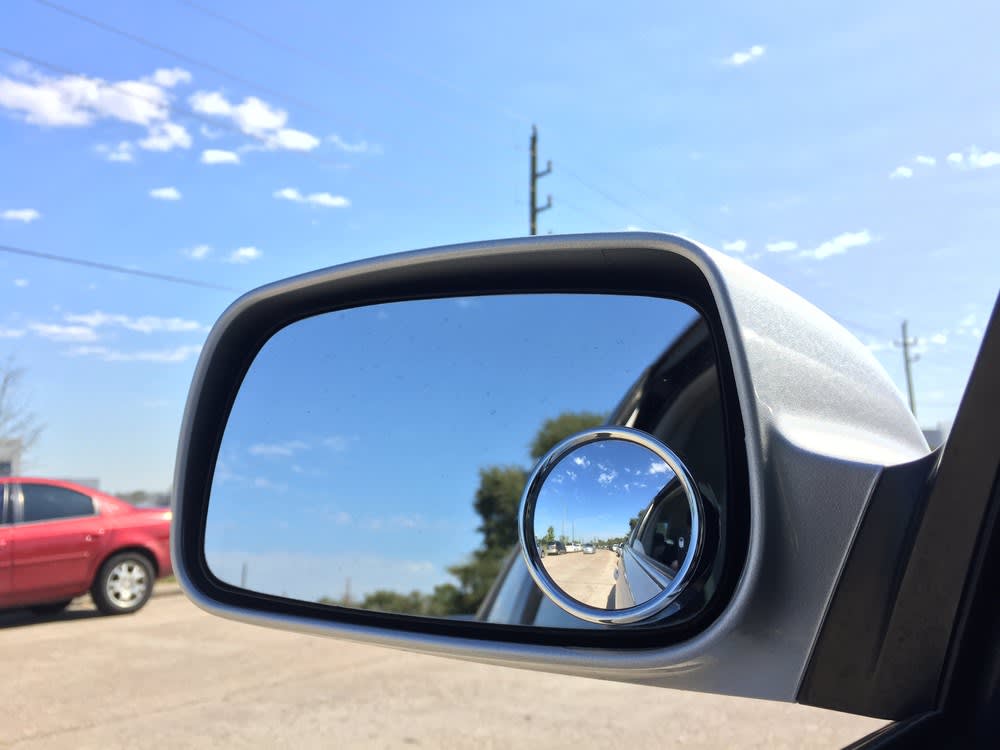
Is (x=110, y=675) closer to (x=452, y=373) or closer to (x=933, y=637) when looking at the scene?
(x=452, y=373)

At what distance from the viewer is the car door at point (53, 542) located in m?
9.77

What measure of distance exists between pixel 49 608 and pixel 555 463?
1096 centimetres

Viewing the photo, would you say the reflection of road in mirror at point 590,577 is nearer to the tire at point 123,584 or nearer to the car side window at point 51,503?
the car side window at point 51,503

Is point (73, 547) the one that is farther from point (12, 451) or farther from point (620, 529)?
point (12, 451)

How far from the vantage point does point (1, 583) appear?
9.56m

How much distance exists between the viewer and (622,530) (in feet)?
3.41

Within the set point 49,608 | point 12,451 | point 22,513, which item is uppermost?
point 12,451

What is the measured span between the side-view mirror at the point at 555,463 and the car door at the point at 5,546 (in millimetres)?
8848

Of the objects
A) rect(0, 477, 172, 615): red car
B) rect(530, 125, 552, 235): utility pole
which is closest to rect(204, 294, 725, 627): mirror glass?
rect(0, 477, 172, 615): red car

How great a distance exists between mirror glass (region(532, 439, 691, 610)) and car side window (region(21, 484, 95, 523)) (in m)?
10.3

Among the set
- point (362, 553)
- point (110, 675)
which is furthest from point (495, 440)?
point (110, 675)

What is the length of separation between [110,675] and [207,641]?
1.54 meters

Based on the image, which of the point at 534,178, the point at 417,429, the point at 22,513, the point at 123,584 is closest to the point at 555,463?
the point at 417,429

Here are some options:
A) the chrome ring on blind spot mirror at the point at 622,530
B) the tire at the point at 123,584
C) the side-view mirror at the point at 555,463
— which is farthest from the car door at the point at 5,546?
the chrome ring on blind spot mirror at the point at 622,530
